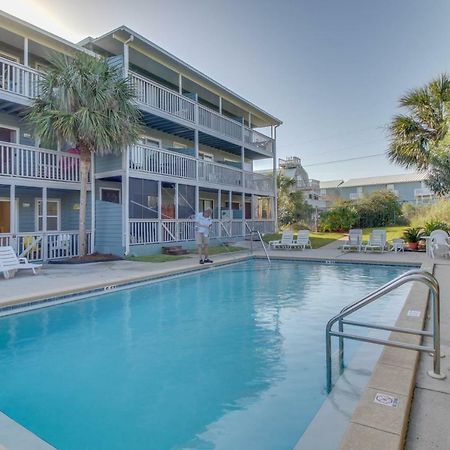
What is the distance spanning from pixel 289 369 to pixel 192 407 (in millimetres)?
1383

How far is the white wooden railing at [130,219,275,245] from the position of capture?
1362 centimetres

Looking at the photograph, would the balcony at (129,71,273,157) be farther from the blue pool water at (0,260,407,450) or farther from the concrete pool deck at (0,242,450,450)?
the blue pool water at (0,260,407,450)

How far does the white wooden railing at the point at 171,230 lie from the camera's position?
13.6m

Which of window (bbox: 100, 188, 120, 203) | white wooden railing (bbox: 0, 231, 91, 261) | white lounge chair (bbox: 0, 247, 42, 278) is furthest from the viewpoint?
window (bbox: 100, 188, 120, 203)

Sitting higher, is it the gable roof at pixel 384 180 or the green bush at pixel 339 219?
the gable roof at pixel 384 180

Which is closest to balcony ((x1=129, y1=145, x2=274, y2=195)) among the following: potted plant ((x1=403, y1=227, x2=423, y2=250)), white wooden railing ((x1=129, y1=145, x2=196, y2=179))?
white wooden railing ((x1=129, y1=145, x2=196, y2=179))

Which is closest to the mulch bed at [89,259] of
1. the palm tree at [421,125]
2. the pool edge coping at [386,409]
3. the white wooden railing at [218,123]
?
the white wooden railing at [218,123]

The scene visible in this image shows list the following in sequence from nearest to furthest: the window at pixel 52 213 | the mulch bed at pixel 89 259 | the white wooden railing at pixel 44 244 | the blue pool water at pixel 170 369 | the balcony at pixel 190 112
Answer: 1. the blue pool water at pixel 170 369
2. the white wooden railing at pixel 44 244
3. the mulch bed at pixel 89 259
4. the window at pixel 52 213
5. the balcony at pixel 190 112

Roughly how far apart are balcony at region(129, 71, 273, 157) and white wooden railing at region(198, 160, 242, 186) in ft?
5.70

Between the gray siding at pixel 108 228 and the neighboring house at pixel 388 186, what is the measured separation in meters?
40.0

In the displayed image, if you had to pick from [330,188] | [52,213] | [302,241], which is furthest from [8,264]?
[330,188]

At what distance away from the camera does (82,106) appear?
446 inches

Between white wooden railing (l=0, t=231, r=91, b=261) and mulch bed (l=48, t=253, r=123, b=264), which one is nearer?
white wooden railing (l=0, t=231, r=91, b=261)

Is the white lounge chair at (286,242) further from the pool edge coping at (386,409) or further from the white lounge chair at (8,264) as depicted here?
the pool edge coping at (386,409)
